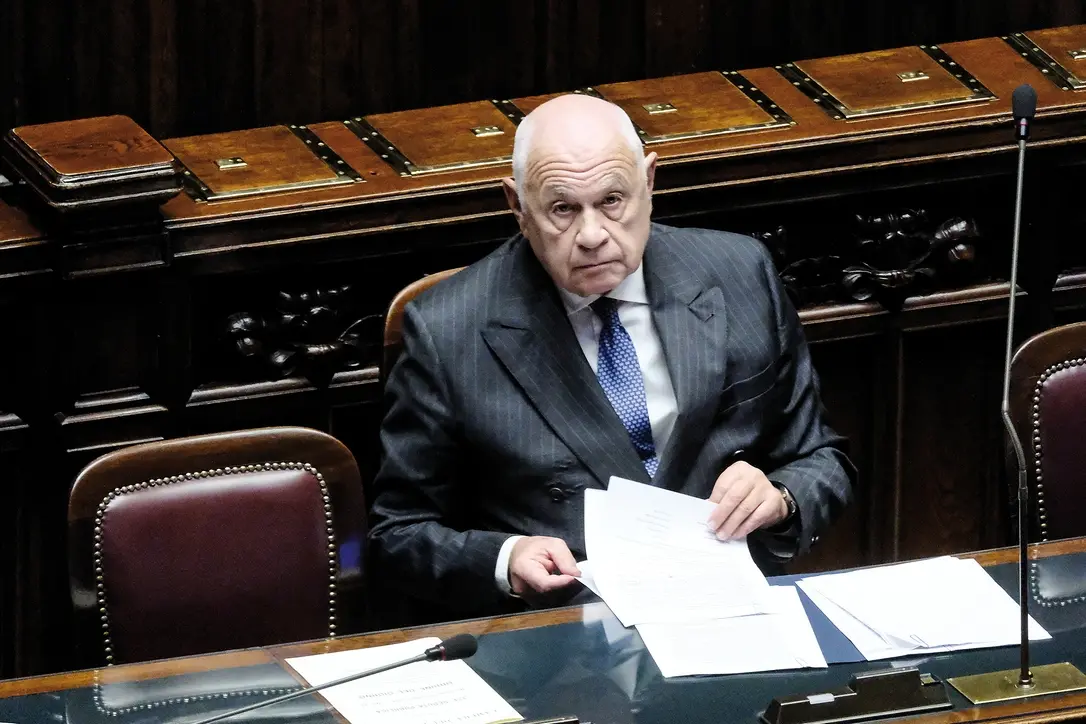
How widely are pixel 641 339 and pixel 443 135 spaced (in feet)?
3.35

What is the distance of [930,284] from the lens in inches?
172

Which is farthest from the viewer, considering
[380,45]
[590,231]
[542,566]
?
[380,45]

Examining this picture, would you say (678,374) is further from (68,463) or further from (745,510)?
(68,463)

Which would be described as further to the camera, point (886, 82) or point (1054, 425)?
point (886, 82)

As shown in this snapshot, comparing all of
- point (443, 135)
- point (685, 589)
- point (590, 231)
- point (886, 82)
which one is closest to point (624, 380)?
point (590, 231)

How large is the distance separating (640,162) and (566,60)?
4.85 feet

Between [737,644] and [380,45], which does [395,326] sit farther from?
[380,45]

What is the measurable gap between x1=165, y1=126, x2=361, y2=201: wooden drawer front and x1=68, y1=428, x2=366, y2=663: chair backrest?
89 centimetres

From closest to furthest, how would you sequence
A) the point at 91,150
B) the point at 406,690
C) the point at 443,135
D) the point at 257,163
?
the point at 406,690 → the point at 91,150 → the point at 257,163 → the point at 443,135

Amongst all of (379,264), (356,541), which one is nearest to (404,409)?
(356,541)

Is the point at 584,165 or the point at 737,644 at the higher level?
the point at 584,165

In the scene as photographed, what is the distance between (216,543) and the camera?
315 cm

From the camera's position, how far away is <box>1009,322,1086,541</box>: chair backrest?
344 cm

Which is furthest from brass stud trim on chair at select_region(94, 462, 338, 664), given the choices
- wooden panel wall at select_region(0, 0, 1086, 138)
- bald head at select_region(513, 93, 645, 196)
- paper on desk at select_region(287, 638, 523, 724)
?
wooden panel wall at select_region(0, 0, 1086, 138)
